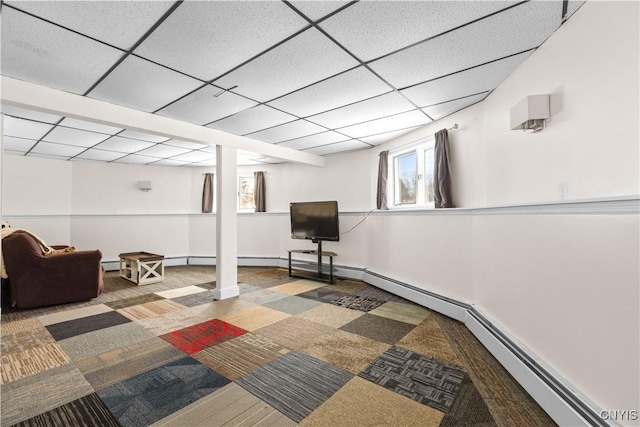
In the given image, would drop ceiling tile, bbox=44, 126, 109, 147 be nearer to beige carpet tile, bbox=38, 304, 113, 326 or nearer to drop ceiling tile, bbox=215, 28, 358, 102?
beige carpet tile, bbox=38, 304, 113, 326

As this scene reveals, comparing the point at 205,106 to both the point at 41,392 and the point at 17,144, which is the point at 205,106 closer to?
the point at 41,392

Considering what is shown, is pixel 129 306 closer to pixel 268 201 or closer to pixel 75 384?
pixel 75 384

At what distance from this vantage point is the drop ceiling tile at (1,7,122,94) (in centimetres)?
188

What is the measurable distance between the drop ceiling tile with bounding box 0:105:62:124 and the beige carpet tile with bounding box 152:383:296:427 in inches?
145

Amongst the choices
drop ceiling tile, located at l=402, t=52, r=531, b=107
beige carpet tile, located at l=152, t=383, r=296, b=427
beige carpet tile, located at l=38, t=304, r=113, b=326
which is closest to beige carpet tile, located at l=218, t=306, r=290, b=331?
beige carpet tile, located at l=152, t=383, r=296, b=427

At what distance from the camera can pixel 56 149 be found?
5.11 meters

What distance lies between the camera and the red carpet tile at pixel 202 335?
106 inches

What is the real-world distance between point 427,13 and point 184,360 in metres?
3.12

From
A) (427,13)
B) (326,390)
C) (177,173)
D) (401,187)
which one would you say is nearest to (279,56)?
(427,13)

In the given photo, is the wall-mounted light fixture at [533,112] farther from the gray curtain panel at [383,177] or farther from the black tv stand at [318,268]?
the black tv stand at [318,268]

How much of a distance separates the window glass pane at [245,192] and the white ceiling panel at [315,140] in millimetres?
2371

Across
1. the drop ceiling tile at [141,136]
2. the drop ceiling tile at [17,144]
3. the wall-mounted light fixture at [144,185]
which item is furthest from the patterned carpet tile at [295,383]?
the wall-mounted light fixture at [144,185]

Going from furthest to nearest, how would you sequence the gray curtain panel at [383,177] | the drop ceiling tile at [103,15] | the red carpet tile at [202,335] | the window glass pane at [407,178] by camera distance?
the gray curtain panel at [383,177] < the window glass pane at [407,178] < the red carpet tile at [202,335] < the drop ceiling tile at [103,15]

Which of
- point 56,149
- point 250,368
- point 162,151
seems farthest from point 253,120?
point 56,149
